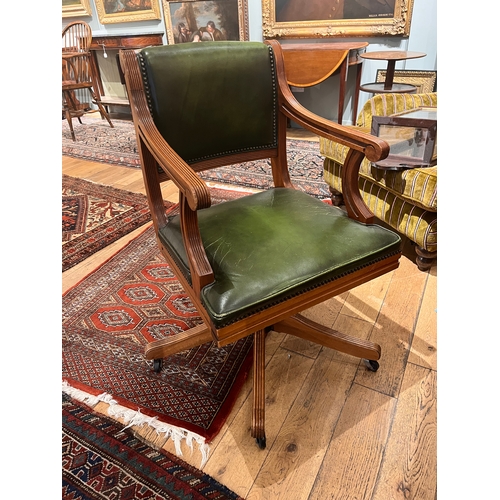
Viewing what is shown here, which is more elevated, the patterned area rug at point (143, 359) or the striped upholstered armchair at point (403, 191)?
the striped upholstered armchair at point (403, 191)

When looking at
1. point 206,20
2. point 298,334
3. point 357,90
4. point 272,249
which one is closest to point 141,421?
point 298,334

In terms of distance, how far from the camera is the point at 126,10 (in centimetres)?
462

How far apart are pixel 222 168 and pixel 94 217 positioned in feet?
3.84

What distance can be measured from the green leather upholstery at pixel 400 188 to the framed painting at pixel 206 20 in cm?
253

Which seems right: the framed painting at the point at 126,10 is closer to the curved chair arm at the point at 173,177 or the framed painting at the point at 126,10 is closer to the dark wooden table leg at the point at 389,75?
the dark wooden table leg at the point at 389,75

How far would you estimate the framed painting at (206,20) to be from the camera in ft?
12.9

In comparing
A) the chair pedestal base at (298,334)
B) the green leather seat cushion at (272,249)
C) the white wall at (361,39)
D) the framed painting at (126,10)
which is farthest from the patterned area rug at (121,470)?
the framed painting at (126,10)

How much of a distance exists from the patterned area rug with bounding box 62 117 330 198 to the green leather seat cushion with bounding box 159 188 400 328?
1472 mm

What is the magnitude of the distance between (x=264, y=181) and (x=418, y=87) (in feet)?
6.10

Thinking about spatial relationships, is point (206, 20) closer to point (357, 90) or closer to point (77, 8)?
point (357, 90)

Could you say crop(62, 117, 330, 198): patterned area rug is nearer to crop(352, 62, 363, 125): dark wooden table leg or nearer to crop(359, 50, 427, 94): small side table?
crop(352, 62, 363, 125): dark wooden table leg

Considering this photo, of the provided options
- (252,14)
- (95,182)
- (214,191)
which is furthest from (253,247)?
(252,14)

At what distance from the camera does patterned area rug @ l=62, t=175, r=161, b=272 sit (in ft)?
7.13

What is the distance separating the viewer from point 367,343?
1.31 metres
